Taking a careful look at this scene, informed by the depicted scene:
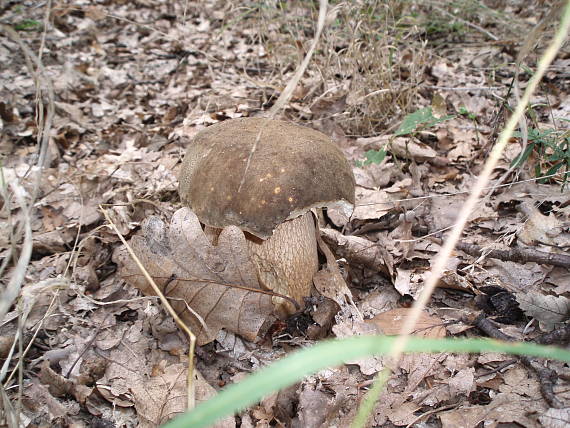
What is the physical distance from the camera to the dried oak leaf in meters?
1.88

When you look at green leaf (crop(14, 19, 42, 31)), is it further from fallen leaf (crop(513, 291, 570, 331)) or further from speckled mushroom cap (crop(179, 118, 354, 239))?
fallen leaf (crop(513, 291, 570, 331))

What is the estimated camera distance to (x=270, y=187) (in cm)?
Answer: 168

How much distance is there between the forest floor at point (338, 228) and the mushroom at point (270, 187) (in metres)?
0.25

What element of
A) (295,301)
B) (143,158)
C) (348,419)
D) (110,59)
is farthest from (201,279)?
(110,59)

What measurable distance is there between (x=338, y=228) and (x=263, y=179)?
992mm

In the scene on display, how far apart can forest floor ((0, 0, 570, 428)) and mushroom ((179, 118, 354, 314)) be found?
0.83 ft

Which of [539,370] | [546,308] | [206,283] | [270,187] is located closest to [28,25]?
[206,283]

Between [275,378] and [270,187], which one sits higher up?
[275,378]

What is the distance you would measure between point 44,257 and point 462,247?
2413 mm

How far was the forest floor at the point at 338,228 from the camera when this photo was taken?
1617 mm

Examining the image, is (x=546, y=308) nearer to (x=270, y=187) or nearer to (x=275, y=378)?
(x=270, y=187)

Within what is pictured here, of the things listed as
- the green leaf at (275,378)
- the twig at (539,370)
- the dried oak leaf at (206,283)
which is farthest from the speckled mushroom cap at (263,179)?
the green leaf at (275,378)

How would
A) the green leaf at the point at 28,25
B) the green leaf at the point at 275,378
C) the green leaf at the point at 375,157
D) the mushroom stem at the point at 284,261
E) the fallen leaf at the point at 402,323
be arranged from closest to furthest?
1. the green leaf at the point at 275,378
2. the fallen leaf at the point at 402,323
3. the mushroom stem at the point at 284,261
4. the green leaf at the point at 375,157
5. the green leaf at the point at 28,25

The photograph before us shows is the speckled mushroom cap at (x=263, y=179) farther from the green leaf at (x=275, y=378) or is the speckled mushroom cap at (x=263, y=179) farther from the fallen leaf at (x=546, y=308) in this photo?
the green leaf at (x=275, y=378)
